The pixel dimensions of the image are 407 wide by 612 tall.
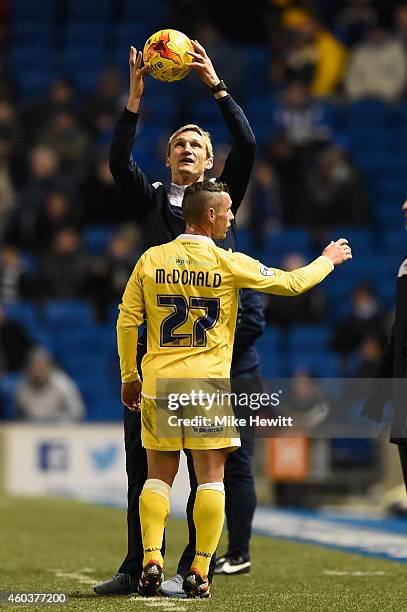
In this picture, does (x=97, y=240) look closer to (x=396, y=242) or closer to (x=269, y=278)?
(x=396, y=242)

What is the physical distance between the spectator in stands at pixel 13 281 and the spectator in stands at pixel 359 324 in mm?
3596

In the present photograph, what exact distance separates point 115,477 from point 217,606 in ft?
28.4

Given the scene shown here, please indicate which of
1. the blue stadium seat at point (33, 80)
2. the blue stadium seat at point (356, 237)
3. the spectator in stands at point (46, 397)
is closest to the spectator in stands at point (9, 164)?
the blue stadium seat at point (33, 80)

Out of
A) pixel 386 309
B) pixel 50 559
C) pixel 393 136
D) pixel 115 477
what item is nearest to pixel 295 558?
pixel 50 559

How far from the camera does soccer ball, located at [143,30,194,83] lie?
5.84m

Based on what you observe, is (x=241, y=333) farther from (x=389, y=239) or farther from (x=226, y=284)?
(x=389, y=239)

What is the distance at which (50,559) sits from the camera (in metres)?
7.29

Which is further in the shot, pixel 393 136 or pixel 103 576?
pixel 393 136

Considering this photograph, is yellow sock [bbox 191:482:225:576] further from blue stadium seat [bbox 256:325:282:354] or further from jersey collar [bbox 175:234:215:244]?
blue stadium seat [bbox 256:325:282:354]

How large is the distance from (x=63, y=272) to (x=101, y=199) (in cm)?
110

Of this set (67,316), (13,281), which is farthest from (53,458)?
(13,281)

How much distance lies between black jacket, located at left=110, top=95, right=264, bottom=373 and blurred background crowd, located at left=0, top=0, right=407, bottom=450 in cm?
725

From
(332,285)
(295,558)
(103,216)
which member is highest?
(103,216)

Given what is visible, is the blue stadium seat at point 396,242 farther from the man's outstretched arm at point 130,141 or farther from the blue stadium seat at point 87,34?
the man's outstretched arm at point 130,141
